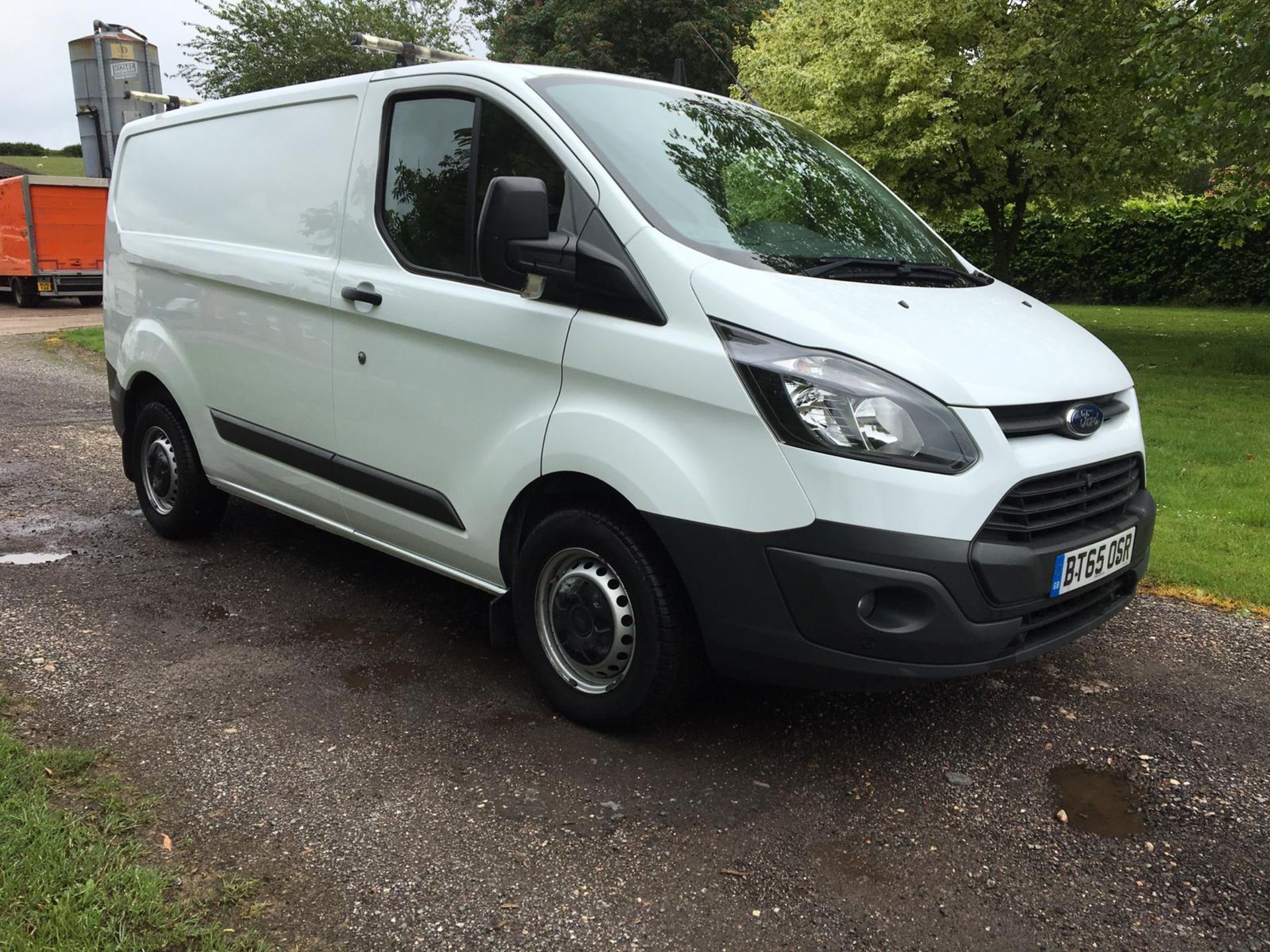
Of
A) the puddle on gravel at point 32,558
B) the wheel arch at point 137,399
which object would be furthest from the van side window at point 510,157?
the puddle on gravel at point 32,558

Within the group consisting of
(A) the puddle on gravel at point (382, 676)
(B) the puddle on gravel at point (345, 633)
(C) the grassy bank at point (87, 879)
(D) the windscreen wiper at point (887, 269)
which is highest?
(D) the windscreen wiper at point (887, 269)

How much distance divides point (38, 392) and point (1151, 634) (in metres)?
9.98

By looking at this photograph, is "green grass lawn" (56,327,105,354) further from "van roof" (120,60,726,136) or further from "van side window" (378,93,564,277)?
"van side window" (378,93,564,277)

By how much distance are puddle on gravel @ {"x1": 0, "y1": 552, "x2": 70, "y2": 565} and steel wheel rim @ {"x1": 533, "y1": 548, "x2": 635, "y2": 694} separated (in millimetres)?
2951

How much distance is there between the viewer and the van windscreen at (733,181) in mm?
3314

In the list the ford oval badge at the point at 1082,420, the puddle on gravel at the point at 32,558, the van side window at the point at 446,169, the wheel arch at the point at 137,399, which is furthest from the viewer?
the wheel arch at the point at 137,399

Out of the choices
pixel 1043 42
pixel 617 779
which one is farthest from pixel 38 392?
pixel 1043 42

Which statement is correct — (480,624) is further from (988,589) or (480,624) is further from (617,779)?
(988,589)

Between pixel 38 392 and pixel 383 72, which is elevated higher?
pixel 383 72

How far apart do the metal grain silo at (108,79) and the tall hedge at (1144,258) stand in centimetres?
1786

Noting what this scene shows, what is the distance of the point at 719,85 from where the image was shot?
33656 millimetres

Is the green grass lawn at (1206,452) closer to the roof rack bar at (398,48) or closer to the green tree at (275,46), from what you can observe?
the roof rack bar at (398,48)

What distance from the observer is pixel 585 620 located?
3.37 m

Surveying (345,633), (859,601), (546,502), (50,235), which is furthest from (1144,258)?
(859,601)
